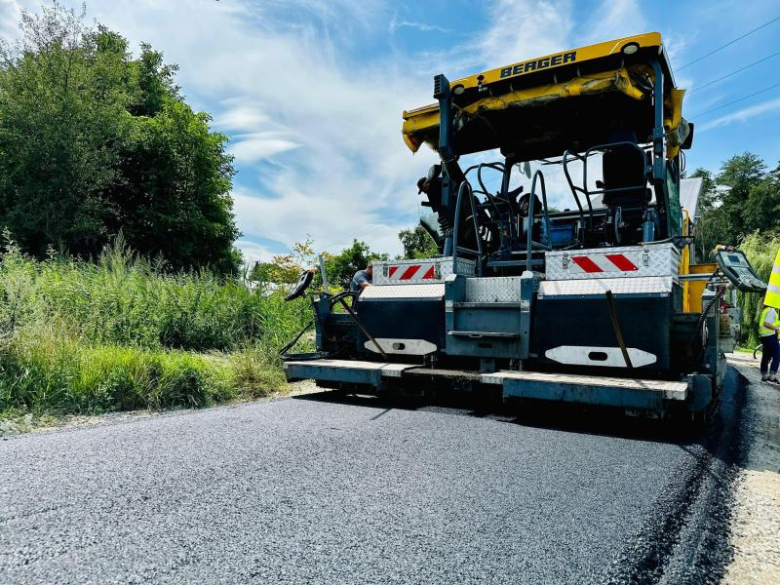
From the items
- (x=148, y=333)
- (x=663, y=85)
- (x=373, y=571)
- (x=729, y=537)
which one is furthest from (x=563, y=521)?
(x=148, y=333)

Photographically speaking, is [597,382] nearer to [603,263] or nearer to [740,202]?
[603,263]

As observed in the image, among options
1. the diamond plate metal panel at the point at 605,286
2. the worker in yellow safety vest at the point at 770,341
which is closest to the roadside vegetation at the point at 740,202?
the worker in yellow safety vest at the point at 770,341

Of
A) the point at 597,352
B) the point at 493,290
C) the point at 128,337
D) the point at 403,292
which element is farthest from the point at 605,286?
the point at 128,337

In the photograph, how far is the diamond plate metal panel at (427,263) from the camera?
4.68 meters

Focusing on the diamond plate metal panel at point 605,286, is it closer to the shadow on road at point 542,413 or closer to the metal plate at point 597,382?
the metal plate at point 597,382

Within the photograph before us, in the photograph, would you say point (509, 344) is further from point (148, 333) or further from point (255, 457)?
point (148, 333)

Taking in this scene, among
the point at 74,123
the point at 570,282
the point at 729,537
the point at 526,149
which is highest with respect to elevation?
the point at 74,123

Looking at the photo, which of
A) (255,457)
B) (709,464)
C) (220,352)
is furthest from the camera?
(220,352)

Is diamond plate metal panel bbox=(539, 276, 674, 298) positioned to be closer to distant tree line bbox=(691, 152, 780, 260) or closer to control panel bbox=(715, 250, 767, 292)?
A: control panel bbox=(715, 250, 767, 292)

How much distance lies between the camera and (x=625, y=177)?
454cm

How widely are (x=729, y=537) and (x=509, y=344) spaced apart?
6.84ft

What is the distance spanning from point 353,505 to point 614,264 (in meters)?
2.80

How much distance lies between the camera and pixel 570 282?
4.03m

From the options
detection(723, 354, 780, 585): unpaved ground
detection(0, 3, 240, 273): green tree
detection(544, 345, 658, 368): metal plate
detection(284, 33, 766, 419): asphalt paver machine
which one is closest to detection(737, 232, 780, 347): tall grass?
detection(284, 33, 766, 419): asphalt paver machine
